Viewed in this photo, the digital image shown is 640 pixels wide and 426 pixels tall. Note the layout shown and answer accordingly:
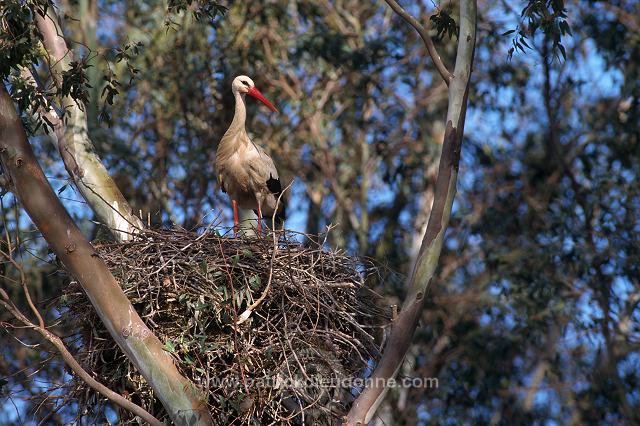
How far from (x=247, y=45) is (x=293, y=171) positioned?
6.99 feet

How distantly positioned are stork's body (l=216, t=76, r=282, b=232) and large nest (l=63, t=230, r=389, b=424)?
106 inches

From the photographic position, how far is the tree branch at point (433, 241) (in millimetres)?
6602

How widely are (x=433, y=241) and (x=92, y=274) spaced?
7.04 feet

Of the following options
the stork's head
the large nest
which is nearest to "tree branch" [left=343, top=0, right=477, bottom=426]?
the large nest

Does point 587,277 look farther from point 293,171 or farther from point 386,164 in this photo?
point 293,171

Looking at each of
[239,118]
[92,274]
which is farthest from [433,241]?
[239,118]

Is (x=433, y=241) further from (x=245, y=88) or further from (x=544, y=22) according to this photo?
(x=245, y=88)

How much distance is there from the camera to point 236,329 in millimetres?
6863

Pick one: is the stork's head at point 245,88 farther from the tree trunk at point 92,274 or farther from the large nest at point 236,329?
the tree trunk at point 92,274

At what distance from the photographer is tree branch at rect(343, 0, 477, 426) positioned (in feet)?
21.7

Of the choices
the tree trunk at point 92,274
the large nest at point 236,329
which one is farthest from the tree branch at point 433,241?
the tree trunk at point 92,274

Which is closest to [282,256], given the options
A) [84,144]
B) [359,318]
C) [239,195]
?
[359,318]

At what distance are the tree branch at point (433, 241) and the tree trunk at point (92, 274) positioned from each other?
1.01 metres

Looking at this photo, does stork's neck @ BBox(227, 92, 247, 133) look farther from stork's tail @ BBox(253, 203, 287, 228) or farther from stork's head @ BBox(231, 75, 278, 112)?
stork's tail @ BBox(253, 203, 287, 228)
